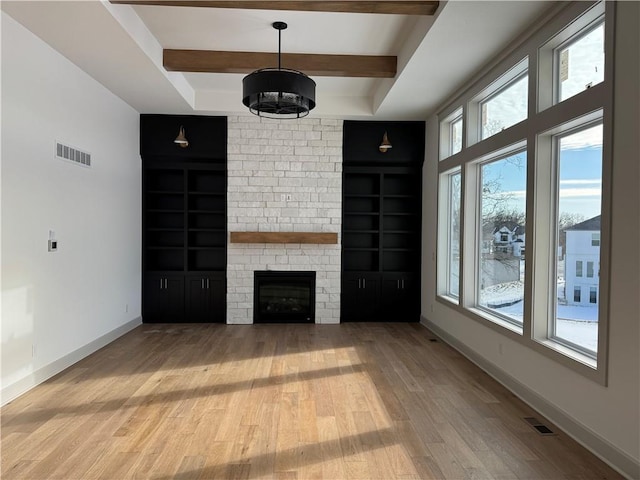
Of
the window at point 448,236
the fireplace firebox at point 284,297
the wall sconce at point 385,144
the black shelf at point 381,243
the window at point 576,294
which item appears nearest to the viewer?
the window at point 576,294

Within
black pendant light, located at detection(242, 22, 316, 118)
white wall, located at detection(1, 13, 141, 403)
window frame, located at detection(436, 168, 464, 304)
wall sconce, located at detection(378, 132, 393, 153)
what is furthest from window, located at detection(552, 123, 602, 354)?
white wall, located at detection(1, 13, 141, 403)

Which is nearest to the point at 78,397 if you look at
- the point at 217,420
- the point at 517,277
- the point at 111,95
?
the point at 217,420

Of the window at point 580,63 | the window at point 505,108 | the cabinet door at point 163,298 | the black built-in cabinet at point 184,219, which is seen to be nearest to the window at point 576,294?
the window at point 580,63

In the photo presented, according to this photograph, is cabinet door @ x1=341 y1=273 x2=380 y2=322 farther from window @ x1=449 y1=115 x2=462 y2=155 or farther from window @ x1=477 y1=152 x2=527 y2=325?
window @ x1=449 y1=115 x2=462 y2=155

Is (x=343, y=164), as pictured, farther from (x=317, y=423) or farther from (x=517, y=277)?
(x=317, y=423)

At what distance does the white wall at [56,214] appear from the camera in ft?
11.3

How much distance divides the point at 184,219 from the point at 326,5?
4.09m

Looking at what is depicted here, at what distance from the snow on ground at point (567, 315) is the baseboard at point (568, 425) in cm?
50

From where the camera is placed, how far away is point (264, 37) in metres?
4.36

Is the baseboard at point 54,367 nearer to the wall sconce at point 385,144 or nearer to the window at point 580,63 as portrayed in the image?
the wall sconce at point 385,144

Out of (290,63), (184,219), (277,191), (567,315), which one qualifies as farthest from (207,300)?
(567,315)

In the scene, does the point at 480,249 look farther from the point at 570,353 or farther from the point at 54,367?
the point at 54,367

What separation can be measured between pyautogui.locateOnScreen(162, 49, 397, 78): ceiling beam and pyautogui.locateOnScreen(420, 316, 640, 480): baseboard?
129 inches

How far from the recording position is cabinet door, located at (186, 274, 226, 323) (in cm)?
656
